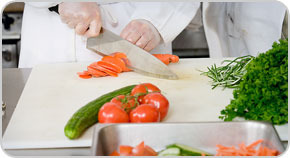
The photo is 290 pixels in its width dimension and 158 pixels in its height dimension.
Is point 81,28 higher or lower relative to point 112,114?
higher

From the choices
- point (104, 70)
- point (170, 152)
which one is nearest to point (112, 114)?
point (170, 152)

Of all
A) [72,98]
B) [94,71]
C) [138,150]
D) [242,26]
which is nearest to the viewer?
[138,150]

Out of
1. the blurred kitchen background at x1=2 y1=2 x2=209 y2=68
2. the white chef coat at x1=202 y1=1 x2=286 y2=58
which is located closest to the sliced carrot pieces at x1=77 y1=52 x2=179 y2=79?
the white chef coat at x1=202 y1=1 x2=286 y2=58

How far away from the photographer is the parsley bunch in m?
1.04

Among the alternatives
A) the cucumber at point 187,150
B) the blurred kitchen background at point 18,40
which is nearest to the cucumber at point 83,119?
the cucumber at point 187,150

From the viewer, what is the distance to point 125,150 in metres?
0.92

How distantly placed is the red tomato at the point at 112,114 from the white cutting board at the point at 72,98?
59 mm

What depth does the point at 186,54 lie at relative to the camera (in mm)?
3027

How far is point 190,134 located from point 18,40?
2482mm

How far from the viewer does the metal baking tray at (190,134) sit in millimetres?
962

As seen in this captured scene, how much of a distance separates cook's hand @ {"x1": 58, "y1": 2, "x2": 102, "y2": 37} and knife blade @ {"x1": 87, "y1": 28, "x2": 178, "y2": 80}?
0.12 ft

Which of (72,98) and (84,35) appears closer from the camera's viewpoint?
(72,98)

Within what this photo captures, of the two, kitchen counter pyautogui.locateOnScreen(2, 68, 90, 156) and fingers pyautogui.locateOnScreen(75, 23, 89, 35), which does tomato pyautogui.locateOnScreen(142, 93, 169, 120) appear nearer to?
kitchen counter pyautogui.locateOnScreen(2, 68, 90, 156)

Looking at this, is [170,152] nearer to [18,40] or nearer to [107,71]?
→ [107,71]
